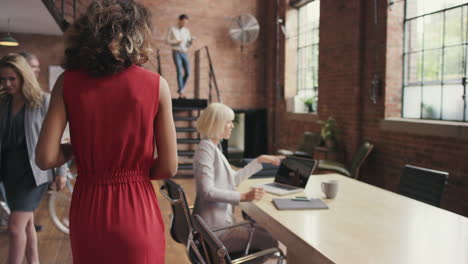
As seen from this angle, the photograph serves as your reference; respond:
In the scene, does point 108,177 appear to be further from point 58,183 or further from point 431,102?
point 431,102

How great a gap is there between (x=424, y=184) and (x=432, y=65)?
2797 millimetres

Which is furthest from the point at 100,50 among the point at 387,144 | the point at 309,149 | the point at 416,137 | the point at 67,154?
the point at 309,149

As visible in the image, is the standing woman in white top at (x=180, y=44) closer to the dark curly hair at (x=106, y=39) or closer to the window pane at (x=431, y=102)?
the window pane at (x=431, y=102)

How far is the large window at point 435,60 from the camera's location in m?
4.57

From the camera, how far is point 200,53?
28.0 ft

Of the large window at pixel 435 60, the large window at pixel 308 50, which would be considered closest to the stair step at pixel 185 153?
the large window at pixel 308 50

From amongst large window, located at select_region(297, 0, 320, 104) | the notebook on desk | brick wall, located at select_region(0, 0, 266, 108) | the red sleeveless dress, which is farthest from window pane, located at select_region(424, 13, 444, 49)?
the red sleeveless dress

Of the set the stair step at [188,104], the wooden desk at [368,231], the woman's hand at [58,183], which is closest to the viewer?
the wooden desk at [368,231]

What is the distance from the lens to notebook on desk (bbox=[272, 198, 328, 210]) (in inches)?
84.5

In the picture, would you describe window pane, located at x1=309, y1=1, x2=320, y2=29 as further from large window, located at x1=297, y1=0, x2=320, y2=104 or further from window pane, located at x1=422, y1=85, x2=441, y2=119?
window pane, located at x1=422, y1=85, x2=441, y2=119

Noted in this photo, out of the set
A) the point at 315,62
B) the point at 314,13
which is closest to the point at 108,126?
the point at 315,62

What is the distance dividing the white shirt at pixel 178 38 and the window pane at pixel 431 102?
4316mm

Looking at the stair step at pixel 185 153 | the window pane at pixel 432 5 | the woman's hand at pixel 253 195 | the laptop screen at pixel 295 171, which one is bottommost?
the stair step at pixel 185 153

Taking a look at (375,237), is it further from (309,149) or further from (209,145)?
(309,149)
